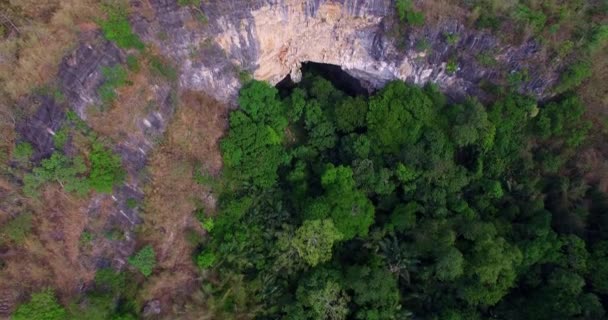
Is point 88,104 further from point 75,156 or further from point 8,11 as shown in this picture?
point 8,11

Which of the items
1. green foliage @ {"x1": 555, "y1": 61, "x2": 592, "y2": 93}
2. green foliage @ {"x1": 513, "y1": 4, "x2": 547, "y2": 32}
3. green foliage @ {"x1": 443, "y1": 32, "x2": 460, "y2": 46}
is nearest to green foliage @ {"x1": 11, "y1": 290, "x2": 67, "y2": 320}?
green foliage @ {"x1": 443, "y1": 32, "x2": 460, "y2": 46}

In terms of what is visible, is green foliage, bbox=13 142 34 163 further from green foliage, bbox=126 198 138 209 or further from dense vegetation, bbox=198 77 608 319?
dense vegetation, bbox=198 77 608 319

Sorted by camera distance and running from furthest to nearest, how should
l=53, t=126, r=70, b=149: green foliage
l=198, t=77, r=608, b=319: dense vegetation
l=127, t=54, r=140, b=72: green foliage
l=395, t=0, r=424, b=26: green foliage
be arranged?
l=395, t=0, r=424, b=26: green foliage → l=198, t=77, r=608, b=319: dense vegetation → l=127, t=54, r=140, b=72: green foliage → l=53, t=126, r=70, b=149: green foliage

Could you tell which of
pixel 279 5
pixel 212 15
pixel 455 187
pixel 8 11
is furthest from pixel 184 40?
pixel 455 187

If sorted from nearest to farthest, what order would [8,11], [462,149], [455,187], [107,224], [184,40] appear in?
[8,11], [107,224], [184,40], [455,187], [462,149]

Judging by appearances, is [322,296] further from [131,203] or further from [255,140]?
[131,203]

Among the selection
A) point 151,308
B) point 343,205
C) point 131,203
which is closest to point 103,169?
point 131,203
